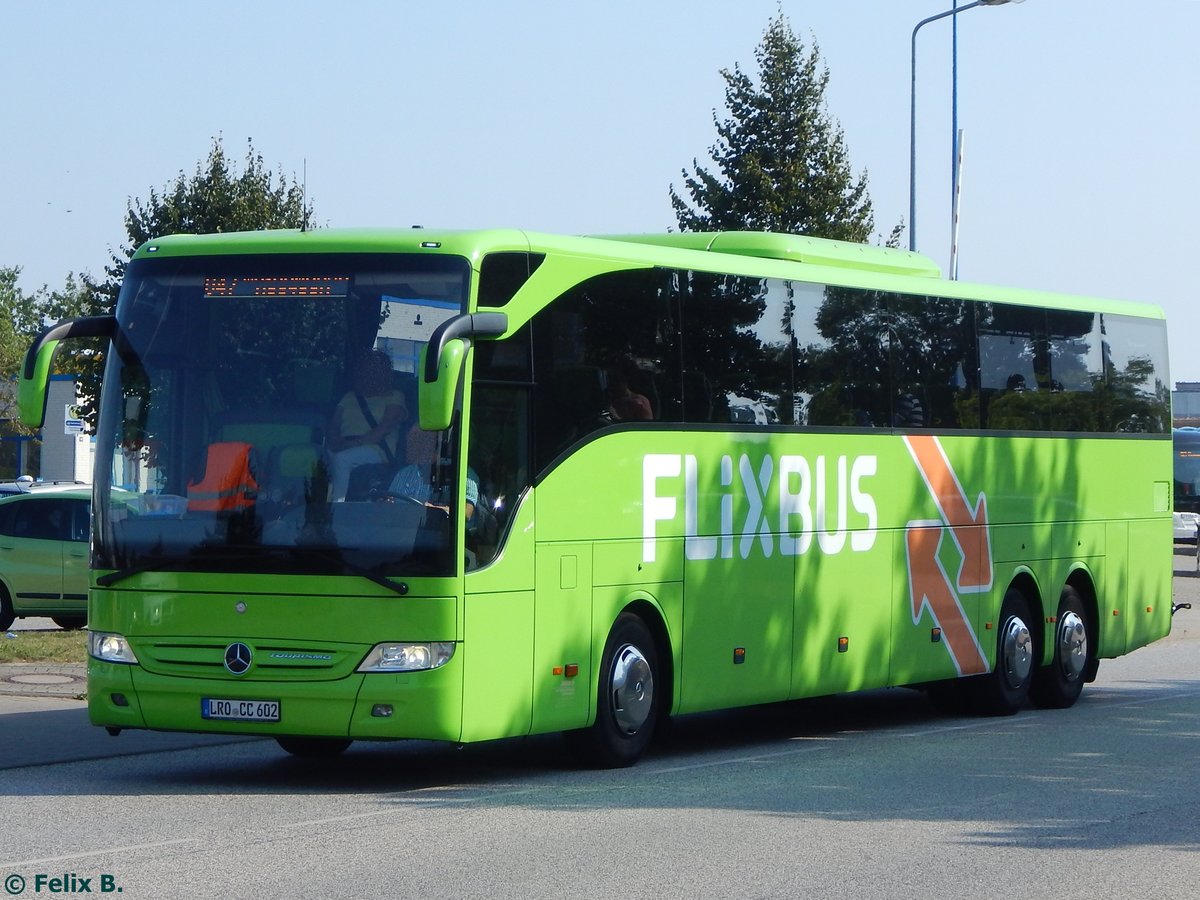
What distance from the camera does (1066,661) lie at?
61.1ft

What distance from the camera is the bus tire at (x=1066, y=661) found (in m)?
18.4

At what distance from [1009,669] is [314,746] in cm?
693

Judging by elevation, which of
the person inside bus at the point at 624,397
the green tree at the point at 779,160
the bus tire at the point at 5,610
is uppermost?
the green tree at the point at 779,160

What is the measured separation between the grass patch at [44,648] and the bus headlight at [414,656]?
26.3ft

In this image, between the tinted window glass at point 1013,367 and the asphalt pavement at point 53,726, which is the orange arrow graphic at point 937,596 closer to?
the tinted window glass at point 1013,367

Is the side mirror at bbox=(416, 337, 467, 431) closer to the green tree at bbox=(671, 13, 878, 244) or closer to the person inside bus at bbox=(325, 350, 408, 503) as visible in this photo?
the person inside bus at bbox=(325, 350, 408, 503)

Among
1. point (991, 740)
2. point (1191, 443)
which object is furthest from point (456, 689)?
point (1191, 443)

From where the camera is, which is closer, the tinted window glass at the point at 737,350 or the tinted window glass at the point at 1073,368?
the tinted window glass at the point at 737,350

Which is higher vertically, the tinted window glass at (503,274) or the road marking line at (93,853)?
the tinted window glass at (503,274)

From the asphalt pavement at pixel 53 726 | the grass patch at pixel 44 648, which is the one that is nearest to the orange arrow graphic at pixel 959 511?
the asphalt pavement at pixel 53 726

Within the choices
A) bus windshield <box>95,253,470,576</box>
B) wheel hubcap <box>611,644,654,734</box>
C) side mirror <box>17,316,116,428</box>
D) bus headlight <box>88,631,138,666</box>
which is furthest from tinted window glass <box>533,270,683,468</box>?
side mirror <box>17,316,116,428</box>

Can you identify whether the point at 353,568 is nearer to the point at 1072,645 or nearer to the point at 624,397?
the point at 624,397

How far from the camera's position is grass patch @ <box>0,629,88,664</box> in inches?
771

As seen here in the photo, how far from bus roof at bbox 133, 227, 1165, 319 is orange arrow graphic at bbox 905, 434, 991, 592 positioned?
4.43ft
